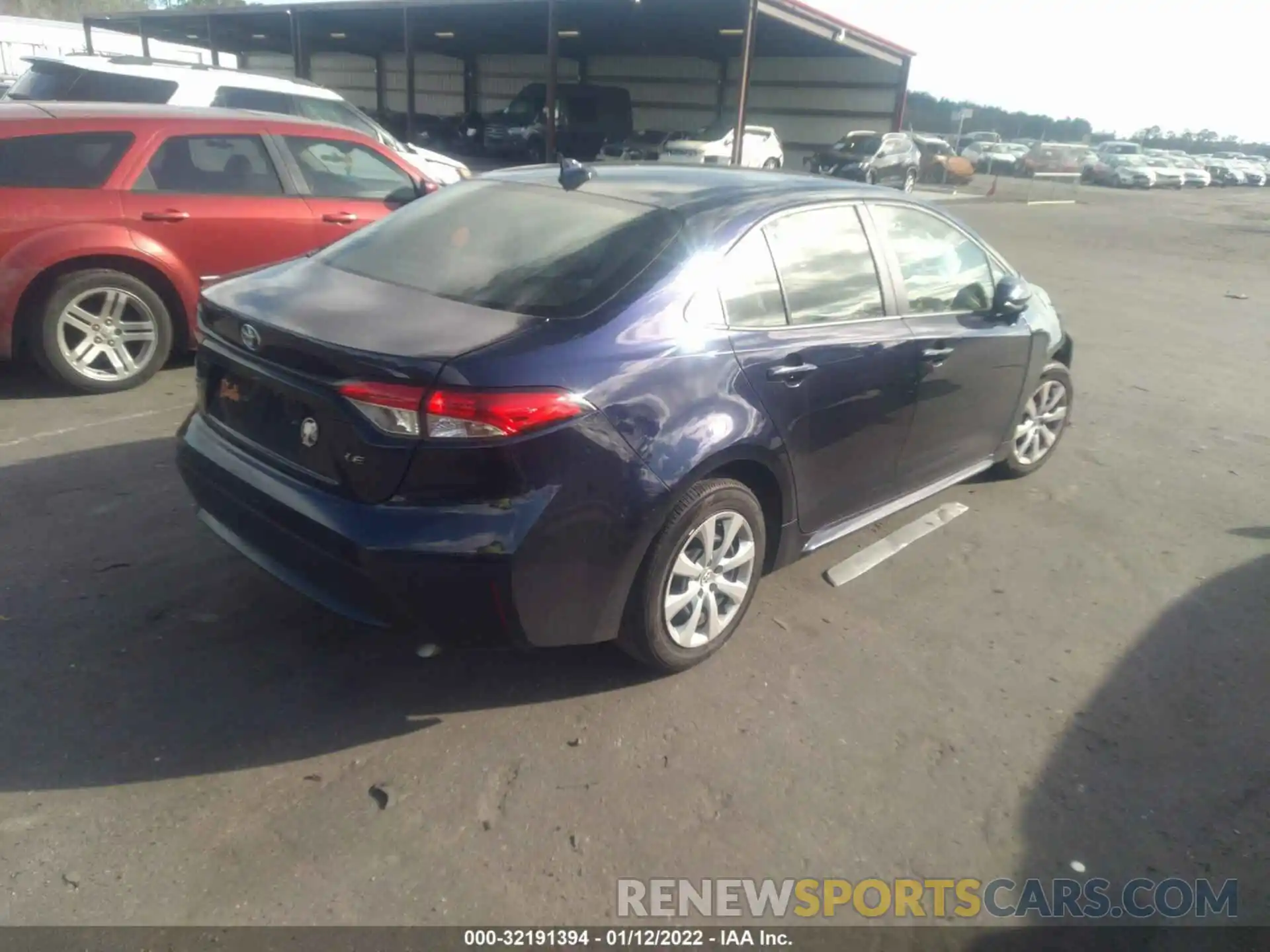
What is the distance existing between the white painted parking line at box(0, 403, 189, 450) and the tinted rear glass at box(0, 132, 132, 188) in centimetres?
138

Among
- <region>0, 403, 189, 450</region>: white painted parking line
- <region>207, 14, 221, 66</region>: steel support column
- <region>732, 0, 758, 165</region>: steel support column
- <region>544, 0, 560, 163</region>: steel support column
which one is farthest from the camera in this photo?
<region>207, 14, 221, 66</region>: steel support column

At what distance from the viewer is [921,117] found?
224 feet

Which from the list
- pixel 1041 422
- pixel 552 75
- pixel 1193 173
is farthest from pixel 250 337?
pixel 1193 173

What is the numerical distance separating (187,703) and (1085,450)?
17.9ft

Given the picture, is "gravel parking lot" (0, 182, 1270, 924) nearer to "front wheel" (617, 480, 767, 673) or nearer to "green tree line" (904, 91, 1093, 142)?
"front wheel" (617, 480, 767, 673)

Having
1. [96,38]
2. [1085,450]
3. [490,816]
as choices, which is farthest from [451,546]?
[96,38]

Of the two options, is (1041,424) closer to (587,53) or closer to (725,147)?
(725,147)

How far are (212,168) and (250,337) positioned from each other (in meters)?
3.86

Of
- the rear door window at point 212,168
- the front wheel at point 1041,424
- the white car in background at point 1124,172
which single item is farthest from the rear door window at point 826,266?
the white car in background at point 1124,172

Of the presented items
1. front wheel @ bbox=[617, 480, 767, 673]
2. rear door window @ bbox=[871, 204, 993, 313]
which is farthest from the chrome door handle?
rear door window @ bbox=[871, 204, 993, 313]

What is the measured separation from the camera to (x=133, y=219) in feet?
18.8

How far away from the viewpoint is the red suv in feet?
17.8

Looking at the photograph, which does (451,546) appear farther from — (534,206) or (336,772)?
(534,206)

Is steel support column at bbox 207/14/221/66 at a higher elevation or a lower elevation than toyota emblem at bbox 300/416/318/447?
higher
